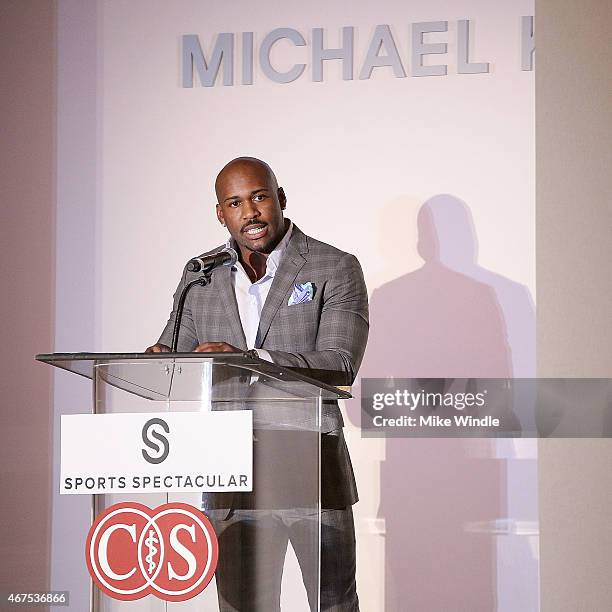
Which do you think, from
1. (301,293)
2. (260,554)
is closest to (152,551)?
(260,554)

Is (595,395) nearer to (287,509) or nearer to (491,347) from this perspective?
(491,347)

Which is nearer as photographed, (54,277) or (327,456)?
(327,456)

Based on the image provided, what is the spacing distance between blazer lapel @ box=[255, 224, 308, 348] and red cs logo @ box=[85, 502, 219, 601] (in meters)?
1.00

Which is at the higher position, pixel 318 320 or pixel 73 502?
pixel 318 320

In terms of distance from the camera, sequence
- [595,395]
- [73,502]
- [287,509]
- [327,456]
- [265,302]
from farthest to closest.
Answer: [73,502]
[595,395]
[265,302]
[327,456]
[287,509]

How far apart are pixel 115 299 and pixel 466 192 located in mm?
1477

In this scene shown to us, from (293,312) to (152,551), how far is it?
1107 millimetres

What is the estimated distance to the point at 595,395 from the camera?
3766mm

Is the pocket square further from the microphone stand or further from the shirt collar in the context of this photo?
the microphone stand

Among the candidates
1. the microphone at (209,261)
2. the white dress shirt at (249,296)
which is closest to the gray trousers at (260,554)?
the microphone at (209,261)

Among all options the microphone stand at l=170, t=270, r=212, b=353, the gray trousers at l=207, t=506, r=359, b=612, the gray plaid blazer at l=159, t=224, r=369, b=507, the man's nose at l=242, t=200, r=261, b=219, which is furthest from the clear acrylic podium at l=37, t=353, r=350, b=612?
the man's nose at l=242, t=200, r=261, b=219

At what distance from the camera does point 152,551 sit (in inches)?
81.6

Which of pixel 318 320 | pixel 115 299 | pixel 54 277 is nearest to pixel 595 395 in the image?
pixel 318 320

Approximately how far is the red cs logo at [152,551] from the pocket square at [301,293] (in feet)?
3.54
